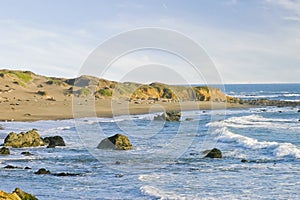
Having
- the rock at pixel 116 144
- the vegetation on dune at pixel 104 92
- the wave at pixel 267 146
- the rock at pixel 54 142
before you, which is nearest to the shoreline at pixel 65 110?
the vegetation on dune at pixel 104 92

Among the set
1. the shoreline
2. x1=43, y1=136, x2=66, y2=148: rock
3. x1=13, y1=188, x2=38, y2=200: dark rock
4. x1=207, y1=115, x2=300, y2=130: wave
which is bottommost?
x1=207, y1=115, x2=300, y2=130: wave

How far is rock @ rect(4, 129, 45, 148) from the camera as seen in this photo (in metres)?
27.1

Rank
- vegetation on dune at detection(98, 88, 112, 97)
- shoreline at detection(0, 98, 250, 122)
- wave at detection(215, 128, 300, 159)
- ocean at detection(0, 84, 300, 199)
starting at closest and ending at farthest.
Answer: ocean at detection(0, 84, 300, 199) → wave at detection(215, 128, 300, 159) → shoreline at detection(0, 98, 250, 122) → vegetation on dune at detection(98, 88, 112, 97)

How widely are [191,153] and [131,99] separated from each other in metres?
56.7

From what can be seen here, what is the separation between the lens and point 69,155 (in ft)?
82.0

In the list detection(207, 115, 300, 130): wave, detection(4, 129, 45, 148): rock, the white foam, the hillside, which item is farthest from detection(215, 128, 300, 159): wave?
the hillside

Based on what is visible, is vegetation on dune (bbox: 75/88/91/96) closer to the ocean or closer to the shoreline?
the shoreline

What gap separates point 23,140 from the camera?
1088 inches

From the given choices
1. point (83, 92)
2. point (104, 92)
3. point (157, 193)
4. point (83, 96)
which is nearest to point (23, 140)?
point (157, 193)

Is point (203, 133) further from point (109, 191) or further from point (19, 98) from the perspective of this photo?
point (19, 98)

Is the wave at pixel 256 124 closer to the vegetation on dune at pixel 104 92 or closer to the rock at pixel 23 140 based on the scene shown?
the rock at pixel 23 140

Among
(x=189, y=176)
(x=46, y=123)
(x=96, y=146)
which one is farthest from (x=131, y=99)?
(x=189, y=176)

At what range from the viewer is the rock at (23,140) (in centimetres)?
2709

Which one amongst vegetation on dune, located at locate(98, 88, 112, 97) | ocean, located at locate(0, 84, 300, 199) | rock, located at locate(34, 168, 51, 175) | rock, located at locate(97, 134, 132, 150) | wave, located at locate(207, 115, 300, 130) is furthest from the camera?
vegetation on dune, located at locate(98, 88, 112, 97)
